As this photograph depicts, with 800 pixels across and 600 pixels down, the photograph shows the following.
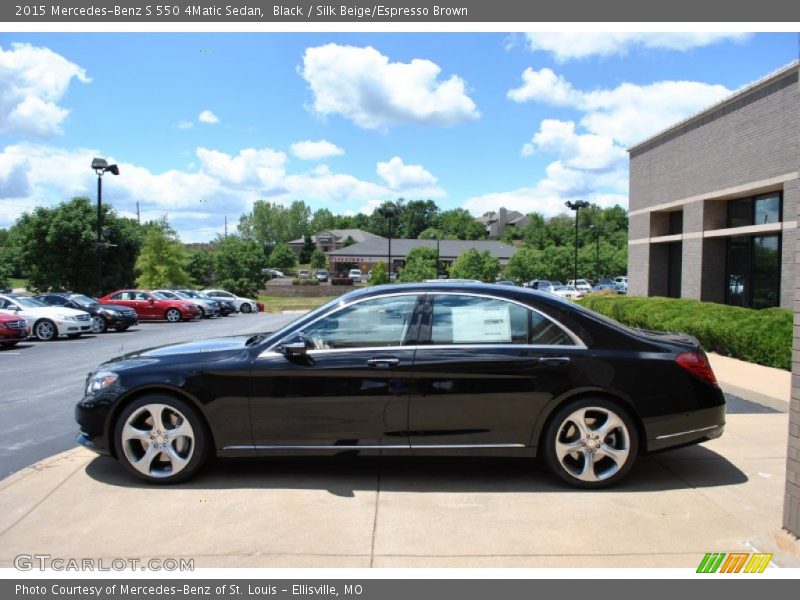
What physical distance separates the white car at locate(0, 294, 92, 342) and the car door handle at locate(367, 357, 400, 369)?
53.0ft

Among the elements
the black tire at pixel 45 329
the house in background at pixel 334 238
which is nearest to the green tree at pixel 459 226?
the house in background at pixel 334 238

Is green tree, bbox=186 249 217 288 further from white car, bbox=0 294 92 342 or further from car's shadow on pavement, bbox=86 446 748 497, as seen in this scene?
car's shadow on pavement, bbox=86 446 748 497

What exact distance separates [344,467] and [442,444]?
39.1 inches

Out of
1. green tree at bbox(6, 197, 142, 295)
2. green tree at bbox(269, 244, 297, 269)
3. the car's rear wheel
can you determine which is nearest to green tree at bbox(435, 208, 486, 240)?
green tree at bbox(269, 244, 297, 269)

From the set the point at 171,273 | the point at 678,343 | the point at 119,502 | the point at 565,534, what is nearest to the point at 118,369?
the point at 119,502

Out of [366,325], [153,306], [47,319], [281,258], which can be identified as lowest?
[153,306]

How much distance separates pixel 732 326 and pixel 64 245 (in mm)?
32717

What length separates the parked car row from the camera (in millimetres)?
15766

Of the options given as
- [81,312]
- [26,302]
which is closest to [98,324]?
[81,312]

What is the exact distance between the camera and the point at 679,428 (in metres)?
4.54

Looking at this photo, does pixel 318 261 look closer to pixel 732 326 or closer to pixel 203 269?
pixel 203 269

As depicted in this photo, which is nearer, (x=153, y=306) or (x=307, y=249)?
(x=153, y=306)

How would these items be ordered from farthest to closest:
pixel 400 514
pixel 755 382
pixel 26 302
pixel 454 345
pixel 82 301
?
pixel 82 301
pixel 26 302
pixel 755 382
pixel 454 345
pixel 400 514

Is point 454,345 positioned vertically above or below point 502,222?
below
